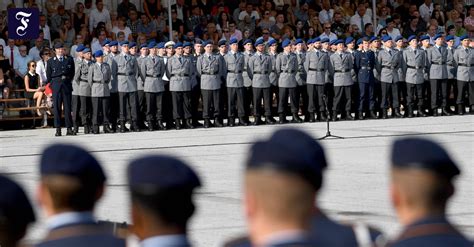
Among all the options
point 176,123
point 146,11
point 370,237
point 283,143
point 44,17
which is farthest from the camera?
point 146,11

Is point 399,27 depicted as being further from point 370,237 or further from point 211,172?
point 370,237

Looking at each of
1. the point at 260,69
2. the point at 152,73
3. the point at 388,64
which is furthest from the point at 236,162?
the point at 388,64

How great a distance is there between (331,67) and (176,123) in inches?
120

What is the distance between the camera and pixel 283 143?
3.80m

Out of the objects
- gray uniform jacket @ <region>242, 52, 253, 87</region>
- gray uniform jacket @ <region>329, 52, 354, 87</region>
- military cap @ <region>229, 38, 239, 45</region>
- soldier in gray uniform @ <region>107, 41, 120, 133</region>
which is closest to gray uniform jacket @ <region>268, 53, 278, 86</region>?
gray uniform jacket @ <region>242, 52, 253, 87</region>

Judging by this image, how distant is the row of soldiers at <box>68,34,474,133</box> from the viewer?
23.8m

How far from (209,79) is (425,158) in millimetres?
20560

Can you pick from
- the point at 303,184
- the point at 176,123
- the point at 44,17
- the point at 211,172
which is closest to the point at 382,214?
the point at 211,172

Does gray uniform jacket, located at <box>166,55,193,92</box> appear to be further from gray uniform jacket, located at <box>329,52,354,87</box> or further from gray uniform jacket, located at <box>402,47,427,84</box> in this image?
gray uniform jacket, located at <box>402,47,427,84</box>

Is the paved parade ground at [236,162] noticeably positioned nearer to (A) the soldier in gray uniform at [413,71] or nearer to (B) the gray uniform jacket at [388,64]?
(A) the soldier in gray uniform at [413,71]

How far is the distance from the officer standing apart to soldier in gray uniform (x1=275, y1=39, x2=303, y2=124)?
3.86 meters

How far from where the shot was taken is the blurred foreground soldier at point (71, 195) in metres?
3.83

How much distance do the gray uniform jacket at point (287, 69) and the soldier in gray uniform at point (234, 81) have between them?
688mm

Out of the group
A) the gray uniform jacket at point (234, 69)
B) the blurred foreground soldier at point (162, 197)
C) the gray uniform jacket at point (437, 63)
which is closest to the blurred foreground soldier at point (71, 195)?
the blurred foreground soldier at point (162, 197)
